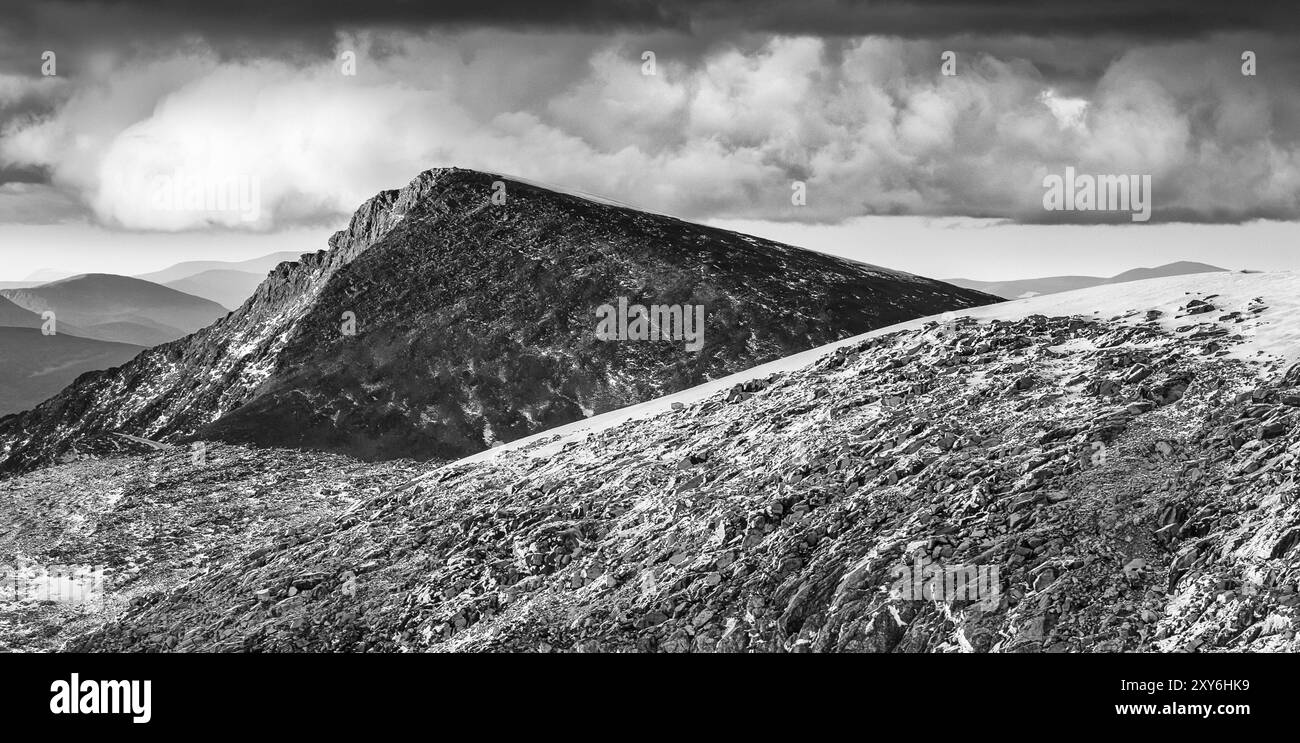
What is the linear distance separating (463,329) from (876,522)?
6683cm

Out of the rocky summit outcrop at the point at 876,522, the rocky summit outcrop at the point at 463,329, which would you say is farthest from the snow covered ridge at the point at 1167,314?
the rocky summit outcrop at the point at 463,329

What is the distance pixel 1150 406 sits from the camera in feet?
134

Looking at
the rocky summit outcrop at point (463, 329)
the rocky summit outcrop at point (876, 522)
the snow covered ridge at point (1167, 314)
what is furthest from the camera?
the rocky summit outcrop at point (463, 329)

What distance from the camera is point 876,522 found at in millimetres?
39594

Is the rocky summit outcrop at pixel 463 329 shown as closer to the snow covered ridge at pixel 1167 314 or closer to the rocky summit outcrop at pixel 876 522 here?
the snow covered ridge at pixel 1167 314

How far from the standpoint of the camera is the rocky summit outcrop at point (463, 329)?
298ft

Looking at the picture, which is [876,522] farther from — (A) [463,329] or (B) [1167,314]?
(A) [463,329]

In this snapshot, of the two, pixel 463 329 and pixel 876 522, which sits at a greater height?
pixel 463 329

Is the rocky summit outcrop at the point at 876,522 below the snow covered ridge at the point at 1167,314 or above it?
below

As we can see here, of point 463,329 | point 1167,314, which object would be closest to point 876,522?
point 1167,314

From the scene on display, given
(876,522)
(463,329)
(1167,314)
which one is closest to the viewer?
(876,522)

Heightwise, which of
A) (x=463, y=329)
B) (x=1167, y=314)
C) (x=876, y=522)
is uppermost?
(x=463, y=329)

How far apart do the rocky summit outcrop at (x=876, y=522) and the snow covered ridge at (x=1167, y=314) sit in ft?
0.76

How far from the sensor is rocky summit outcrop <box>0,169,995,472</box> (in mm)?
90938
